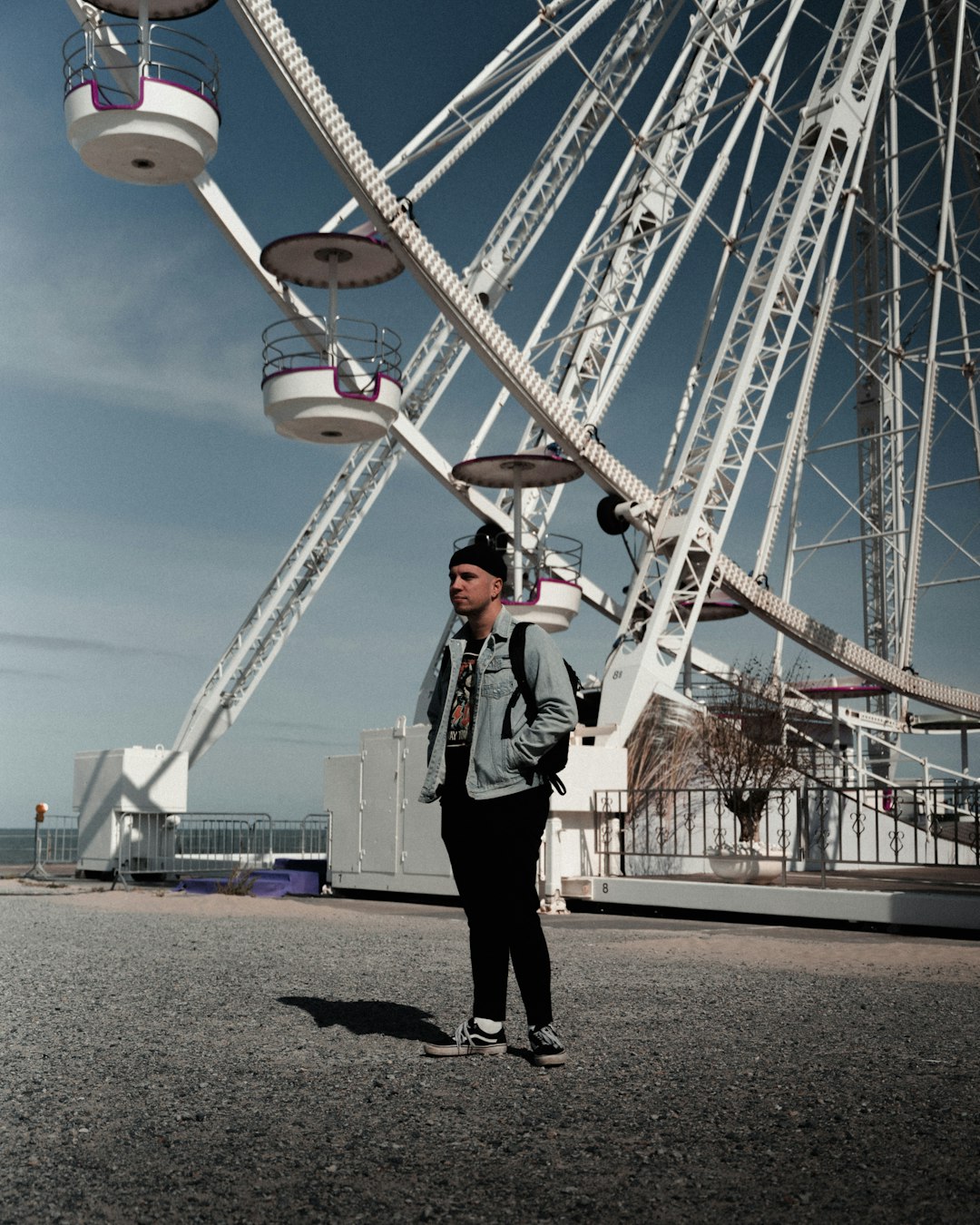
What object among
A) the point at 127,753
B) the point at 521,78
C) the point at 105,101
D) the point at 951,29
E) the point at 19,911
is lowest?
the point at 19,911

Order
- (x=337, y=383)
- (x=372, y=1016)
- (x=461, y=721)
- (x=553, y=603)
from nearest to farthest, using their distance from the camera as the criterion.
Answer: (x=461, y=721) → (x=372, y=1016) → (x=337, y=383) → (x=553, y=603)

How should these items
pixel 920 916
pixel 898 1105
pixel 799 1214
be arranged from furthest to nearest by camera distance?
pixel 920 916 → pixel 898 1105 → pixel 799 1214

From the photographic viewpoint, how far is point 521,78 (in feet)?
69.8

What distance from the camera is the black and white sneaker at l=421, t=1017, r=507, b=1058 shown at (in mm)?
4855

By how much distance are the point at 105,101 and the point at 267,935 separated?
34.0 ft

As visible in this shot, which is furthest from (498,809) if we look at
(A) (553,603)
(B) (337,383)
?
(A) (553,603)

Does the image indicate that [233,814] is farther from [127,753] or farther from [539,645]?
[539,645]

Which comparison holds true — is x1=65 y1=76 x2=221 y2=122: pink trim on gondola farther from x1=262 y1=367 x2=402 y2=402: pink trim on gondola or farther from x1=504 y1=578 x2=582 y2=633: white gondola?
x1=504 y1=578 x2=582 y2=633: white gondola

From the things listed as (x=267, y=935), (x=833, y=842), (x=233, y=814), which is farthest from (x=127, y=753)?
(x=267, y=935)

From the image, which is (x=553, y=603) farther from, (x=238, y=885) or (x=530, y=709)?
(x=530, y=709)

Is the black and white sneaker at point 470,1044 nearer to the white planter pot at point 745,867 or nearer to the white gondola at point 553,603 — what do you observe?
the white planter pot at point 745,867

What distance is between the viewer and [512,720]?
193 inches

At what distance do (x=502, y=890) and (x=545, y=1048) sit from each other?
0.55 meters

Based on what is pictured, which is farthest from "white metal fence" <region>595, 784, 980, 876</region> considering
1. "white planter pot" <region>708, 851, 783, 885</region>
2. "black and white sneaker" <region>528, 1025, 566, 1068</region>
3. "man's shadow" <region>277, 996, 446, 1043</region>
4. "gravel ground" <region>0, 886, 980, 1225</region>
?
"black and white sneaker" <region>528, 1025, 566, 1068</region>
